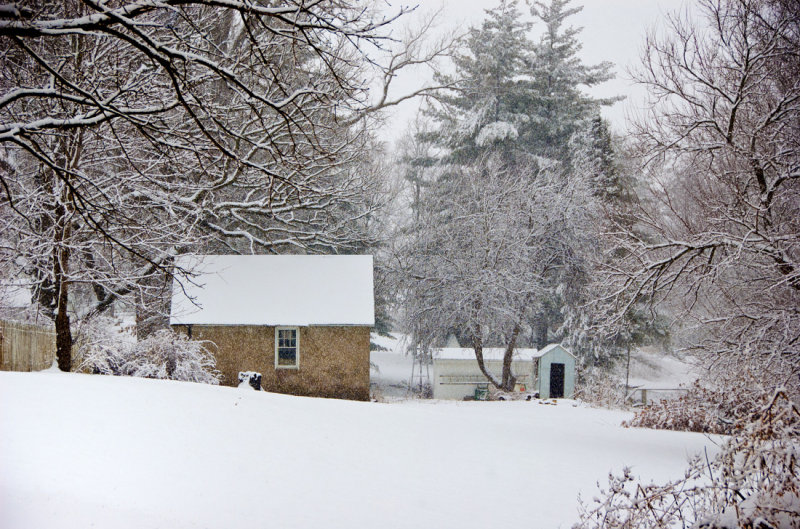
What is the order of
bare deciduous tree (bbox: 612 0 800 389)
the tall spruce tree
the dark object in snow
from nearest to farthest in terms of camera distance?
bare deciduous tree (bbox: 612 0 800 389), the dark object in snow, the tall spruce tree

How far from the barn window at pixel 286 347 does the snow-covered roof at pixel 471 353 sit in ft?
31.7

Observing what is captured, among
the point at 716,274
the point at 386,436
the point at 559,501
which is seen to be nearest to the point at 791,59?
the point at 716,274

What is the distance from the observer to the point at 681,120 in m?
12.1

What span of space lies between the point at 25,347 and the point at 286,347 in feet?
26.2

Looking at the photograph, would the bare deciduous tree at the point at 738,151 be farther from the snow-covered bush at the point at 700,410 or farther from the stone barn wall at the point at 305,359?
the stone barn wall at the point at 305,359

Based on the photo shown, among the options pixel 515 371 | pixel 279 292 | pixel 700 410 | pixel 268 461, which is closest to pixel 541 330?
pixel 515 371

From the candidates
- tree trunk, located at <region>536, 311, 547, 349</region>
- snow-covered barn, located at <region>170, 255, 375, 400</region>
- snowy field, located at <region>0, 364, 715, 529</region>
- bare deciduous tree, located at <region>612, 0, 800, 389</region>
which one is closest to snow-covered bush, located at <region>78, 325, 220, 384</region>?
snow-covered barn, located at <region>170, 255, 375, 400</region>

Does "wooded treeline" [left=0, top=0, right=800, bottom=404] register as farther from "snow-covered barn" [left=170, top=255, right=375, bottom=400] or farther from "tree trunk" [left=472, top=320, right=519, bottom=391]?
"snow-covered barn" [left=170, top=255, right=375, bottom=400]

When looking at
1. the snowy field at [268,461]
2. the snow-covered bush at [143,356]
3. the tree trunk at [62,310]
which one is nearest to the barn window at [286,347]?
the snow-covered bush at [143,356]

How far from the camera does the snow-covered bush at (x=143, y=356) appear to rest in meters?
16.3

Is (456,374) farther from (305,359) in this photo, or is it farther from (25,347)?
(25,347)

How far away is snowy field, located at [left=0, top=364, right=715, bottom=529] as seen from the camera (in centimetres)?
749

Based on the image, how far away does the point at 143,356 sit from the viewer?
56.0ft

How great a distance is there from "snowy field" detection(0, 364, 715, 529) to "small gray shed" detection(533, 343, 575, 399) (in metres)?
12.3
